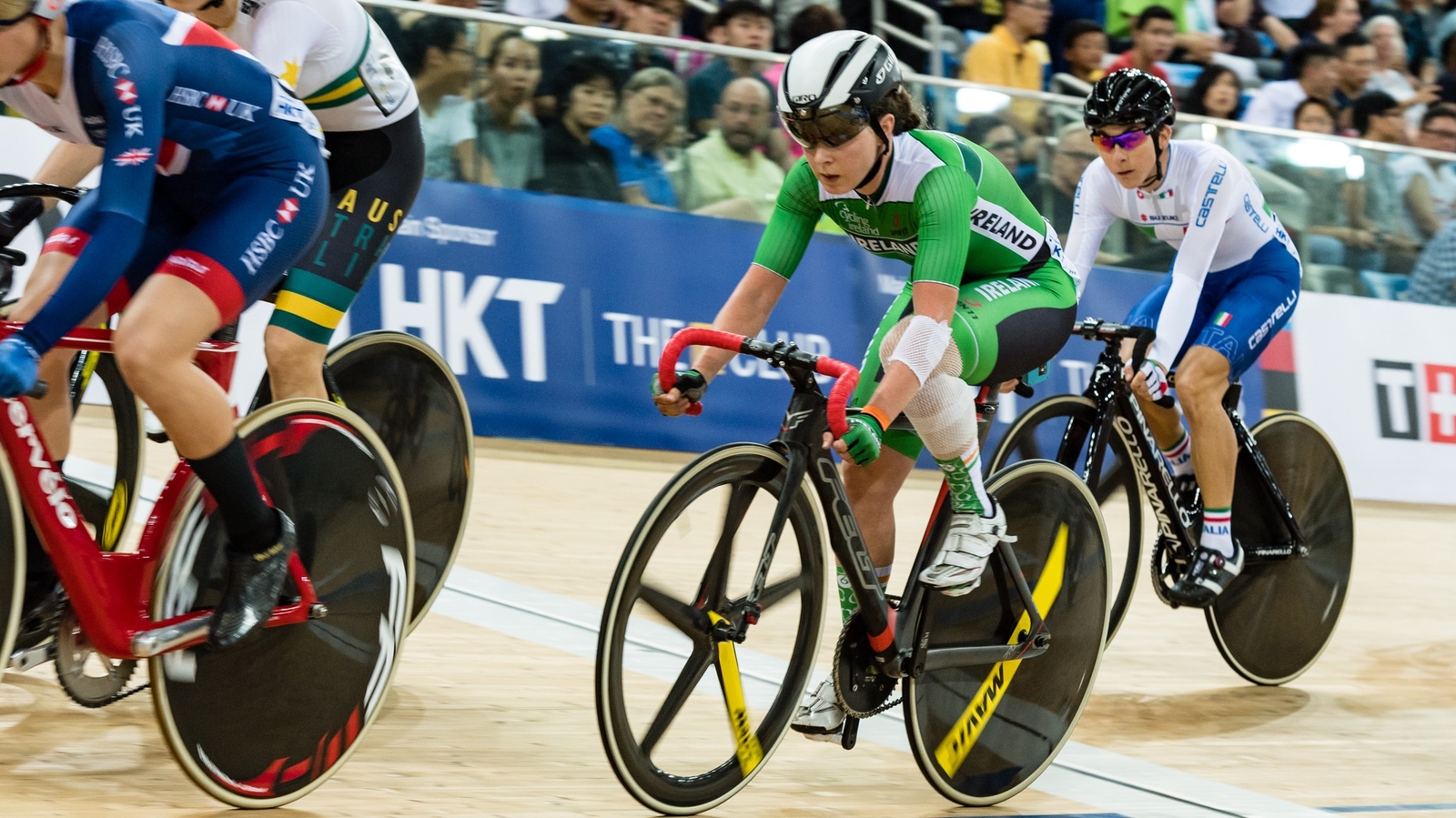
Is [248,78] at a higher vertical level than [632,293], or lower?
higher

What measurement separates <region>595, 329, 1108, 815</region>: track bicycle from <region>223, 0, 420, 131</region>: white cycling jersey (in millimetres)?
1283

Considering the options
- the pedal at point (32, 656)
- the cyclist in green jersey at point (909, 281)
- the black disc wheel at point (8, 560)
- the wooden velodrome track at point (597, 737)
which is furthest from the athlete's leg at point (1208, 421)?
the black disc wheel at point (8, 560)

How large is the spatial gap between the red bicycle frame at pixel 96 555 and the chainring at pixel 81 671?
0.19m

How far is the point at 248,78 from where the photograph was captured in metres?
3.30

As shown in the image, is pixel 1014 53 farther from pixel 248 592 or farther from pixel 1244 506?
pixel 248 592

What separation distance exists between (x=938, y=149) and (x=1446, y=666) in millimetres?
3729

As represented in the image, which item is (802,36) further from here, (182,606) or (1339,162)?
(182,606)

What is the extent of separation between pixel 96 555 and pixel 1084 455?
10.8ft

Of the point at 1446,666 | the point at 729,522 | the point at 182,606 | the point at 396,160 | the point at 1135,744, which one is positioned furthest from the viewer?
the point at 1446,666

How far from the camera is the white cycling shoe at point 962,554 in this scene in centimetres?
391

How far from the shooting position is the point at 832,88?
3.56 metres

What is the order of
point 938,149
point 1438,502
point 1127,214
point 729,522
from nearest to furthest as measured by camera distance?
point 729,522 < point 938,149 < point 1127,214 < point 1438,502

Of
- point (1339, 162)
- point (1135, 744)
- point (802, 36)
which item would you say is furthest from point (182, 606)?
point (1339, 162)

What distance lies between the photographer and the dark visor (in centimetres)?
359
